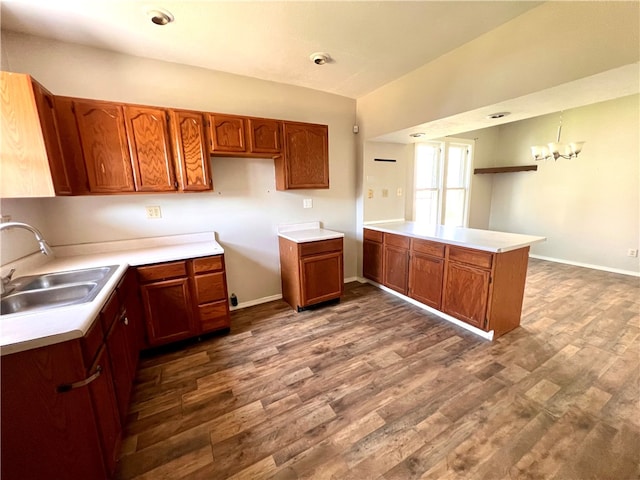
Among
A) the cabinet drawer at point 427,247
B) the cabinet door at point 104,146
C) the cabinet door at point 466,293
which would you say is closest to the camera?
the cabinet door at point 104,146

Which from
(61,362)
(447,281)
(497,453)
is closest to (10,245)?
(61,362)

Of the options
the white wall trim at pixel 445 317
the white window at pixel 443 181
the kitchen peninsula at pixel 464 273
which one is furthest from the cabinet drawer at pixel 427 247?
the white window at pixel 443 181

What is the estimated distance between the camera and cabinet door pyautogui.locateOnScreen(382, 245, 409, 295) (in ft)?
10.0

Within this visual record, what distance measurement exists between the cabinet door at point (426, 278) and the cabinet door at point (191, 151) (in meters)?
2.29

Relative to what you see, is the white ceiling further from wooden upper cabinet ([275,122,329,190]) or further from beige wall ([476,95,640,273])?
beige wall ([476,95,640,273])

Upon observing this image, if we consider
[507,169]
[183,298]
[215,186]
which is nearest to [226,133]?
[215,186]

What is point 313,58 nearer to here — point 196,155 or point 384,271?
point 196,155

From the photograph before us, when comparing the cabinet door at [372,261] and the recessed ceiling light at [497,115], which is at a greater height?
the recessed ceiling light at [497,115]

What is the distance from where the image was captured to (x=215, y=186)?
269 centimetres

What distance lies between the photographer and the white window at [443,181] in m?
4.30

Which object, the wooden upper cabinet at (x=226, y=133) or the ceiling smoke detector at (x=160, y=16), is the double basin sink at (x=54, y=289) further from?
the ceiling smoke detector at (x=160, y=16)

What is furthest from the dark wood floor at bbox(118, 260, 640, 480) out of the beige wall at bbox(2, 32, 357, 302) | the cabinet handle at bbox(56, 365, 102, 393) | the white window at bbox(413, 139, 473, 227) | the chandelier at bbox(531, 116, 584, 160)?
the white window at bbox(413, 139, 473, 227)

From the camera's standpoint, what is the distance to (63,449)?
103 centimetres

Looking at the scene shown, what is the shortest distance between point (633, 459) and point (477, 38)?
2812 mm
